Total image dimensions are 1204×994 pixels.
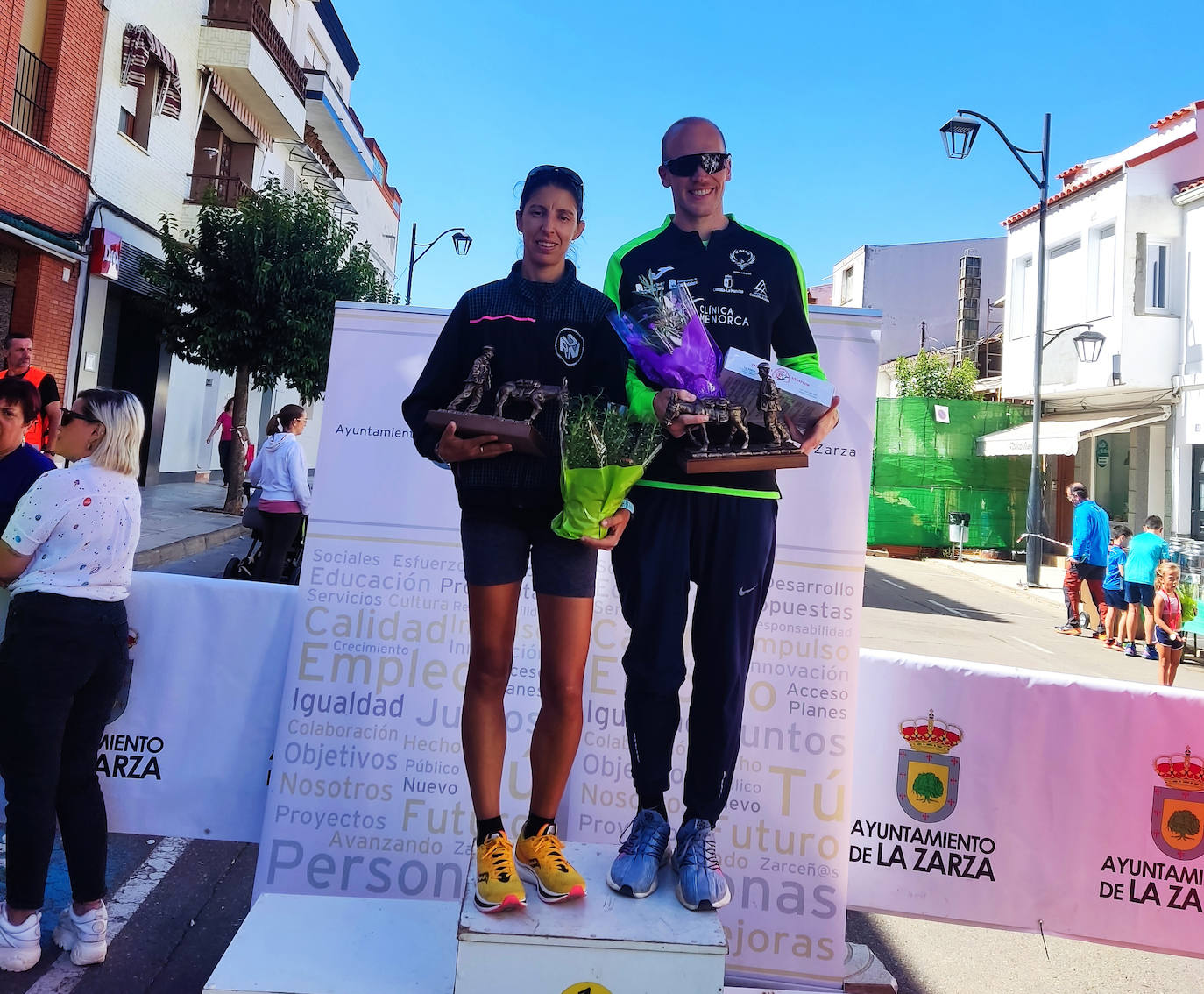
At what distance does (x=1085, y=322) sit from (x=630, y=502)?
69.2 feet

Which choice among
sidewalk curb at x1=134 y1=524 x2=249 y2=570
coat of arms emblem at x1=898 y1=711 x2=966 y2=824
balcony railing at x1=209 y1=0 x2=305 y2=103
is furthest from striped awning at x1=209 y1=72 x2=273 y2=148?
coat of arms emblem at x1=898 y1=711 x2=966 y2=824

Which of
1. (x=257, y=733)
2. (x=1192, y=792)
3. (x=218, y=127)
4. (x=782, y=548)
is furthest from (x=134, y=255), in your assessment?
(x=1192, y=792)

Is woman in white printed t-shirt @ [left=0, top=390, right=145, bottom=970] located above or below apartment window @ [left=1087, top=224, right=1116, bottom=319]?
below

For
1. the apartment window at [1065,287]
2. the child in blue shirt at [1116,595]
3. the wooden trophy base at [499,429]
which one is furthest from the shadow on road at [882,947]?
the apartment window at [1065,287]

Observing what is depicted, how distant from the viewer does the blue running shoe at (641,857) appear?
2.49 meters

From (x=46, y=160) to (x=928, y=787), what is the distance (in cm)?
1436

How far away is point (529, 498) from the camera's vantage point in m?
2.51

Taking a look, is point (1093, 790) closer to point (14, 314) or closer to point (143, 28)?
point (14, 314)

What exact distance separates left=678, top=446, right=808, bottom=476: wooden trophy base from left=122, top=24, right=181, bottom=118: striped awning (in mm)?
16339

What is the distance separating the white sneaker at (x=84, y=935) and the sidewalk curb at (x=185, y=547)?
22.1 feet

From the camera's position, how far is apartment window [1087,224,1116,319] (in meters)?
19.8

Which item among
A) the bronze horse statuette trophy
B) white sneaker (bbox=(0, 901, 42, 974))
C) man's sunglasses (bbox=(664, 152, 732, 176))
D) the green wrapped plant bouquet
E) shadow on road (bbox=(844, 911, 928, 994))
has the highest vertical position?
man's sunglasses (bbox=(664, 152, 732, 176))

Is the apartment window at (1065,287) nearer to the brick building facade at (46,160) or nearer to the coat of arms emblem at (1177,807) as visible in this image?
the brick building facade at (46,160)

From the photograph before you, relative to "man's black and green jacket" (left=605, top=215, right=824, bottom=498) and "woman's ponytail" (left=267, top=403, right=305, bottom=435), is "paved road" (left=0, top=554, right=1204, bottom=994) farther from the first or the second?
"woman's ponytail" (left=267, top=403, right=305, bottom=435)
